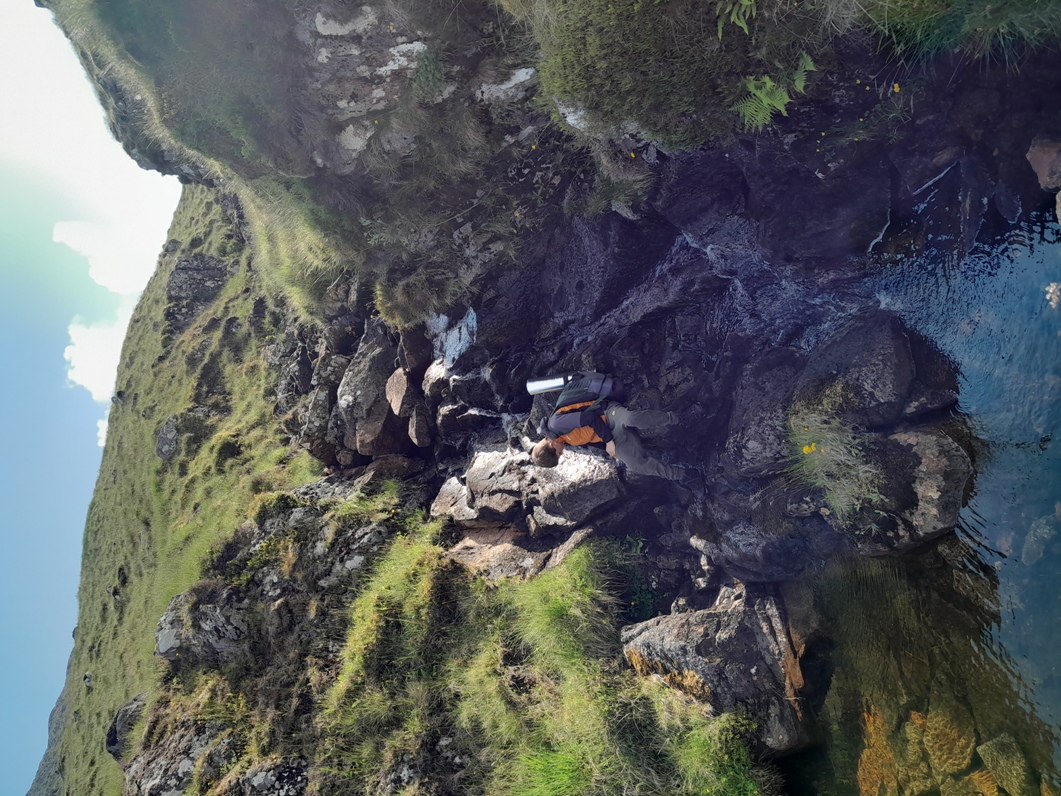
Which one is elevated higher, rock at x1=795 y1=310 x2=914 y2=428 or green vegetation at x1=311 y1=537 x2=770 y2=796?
rock at x1=795 y1=310 x2=914 y2=428

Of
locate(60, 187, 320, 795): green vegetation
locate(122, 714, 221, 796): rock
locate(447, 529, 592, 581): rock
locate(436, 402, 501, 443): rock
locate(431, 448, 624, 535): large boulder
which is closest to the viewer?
locate(431, 448, 624, 535): large boulder

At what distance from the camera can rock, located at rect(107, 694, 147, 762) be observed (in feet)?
50.7

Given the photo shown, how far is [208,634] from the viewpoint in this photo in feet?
45.6

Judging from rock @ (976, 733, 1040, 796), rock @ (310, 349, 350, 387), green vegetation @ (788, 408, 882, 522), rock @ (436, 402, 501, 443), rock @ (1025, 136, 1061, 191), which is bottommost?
rock @ (976, 733, 1040, 796)

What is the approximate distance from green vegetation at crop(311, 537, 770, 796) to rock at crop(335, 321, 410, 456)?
2985 millimetres

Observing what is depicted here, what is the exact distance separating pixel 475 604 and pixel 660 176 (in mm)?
9066

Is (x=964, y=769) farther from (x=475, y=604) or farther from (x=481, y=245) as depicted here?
(x=481, y=245)

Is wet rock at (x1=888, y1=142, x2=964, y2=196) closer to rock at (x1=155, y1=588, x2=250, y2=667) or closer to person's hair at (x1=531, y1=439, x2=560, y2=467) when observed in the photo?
person's hair at (x1=531, y1=439, x2=560, y2=467)

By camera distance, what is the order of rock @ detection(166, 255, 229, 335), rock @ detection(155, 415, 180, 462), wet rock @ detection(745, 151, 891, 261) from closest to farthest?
wet rock @ detection(745, 151, 891, 261) → rock @ detection(155, 415, 180, 462) → rock @ detection(166, 255, 229, 335)

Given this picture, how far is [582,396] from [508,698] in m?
6.00

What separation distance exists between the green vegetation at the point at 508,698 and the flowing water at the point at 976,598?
1925 mm

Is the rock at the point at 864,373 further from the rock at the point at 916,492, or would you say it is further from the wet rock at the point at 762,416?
the rock at the point at 916,492

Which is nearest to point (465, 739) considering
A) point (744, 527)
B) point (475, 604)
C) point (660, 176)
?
point (475, 604)

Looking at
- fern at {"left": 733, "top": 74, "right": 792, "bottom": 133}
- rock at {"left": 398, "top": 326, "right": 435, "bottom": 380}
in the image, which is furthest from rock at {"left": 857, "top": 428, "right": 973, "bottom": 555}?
rock at {"left": 398, "top": 326, "right": 435, "bottom": 380}
